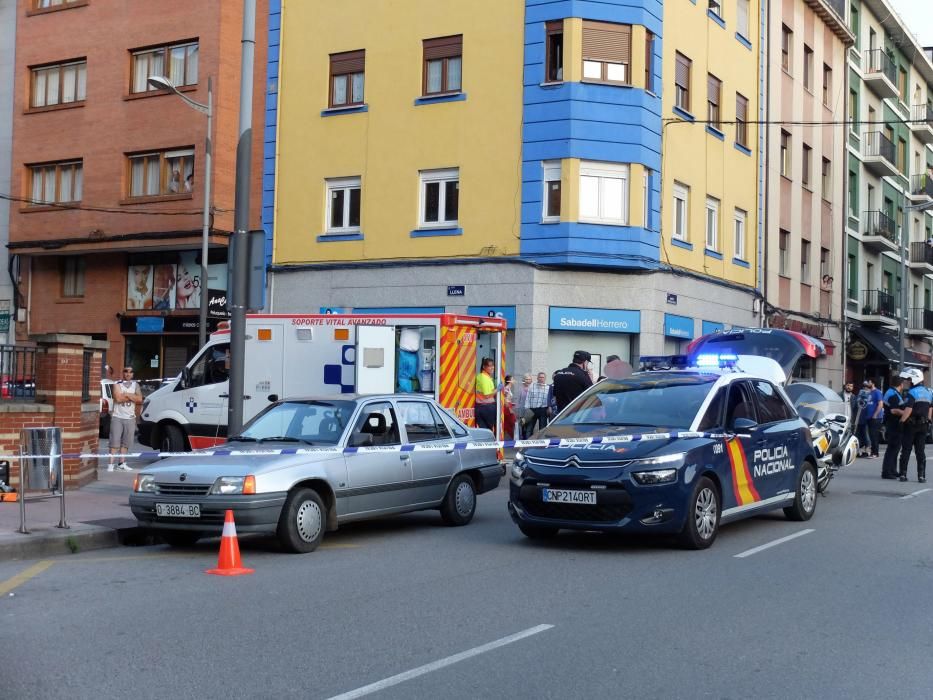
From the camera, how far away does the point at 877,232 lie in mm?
42219

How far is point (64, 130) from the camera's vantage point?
30453 millimetres

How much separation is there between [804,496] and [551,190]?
13390 mm

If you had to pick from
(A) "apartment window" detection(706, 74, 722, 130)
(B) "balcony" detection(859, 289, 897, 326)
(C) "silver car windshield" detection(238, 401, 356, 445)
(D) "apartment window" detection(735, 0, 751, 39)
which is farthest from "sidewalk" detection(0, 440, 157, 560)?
(B) "balcony" detection(859, 289, 897, 326)

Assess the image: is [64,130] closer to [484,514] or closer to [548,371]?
[548,371]

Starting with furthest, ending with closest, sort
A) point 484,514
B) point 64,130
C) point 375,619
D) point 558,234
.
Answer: point 64,130 → point 558,234 → point 484,514 → point 375,619

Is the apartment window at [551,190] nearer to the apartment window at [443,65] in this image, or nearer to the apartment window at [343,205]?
the apartment window at [443,65]

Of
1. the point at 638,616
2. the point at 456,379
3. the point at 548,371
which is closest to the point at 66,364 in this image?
the point at 456,379

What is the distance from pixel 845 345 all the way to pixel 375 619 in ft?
115

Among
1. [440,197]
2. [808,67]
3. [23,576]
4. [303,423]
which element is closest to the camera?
[23,576]

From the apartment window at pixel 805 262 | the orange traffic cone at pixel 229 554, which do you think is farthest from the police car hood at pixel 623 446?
the apartment window at pixel 805 262

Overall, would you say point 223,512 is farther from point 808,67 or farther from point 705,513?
point 808,67

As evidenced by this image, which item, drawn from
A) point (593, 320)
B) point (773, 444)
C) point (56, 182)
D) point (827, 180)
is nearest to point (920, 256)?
point (827, 180)

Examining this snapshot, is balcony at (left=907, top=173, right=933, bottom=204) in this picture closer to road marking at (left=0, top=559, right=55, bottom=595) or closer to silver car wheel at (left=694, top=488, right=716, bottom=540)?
silver car wheel at (left=694, top=488, right=716, bottom=540)

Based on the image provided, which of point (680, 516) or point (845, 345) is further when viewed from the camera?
point (845, 345)
